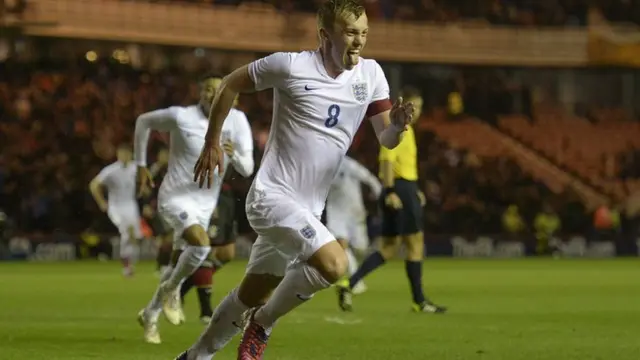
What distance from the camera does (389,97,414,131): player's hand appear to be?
23.2 ft

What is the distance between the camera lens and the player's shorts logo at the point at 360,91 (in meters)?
7.34

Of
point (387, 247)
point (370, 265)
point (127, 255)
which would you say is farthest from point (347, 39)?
point (127, 255)

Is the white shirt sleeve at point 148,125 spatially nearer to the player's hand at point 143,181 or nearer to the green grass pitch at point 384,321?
the player's hand at point 143,181

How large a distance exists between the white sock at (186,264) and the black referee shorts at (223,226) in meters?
1.75

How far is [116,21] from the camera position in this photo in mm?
33406

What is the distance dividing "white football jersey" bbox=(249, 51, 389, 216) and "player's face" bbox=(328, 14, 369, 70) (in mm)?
128

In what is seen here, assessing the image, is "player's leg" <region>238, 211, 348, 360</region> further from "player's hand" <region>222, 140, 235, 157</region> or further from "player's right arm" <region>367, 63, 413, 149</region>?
"player's hand" <region>222, 140, 235, 157</region>

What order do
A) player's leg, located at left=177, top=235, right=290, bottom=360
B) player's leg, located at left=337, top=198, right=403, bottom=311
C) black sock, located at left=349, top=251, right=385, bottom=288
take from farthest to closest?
1. black sock, located at left=349, top=251, right=385, bottom=288
2. player's leg, located at left=337, top=198, right=403, bottom=311
3. player's leg, located at left=177, top=235, right=290, bottom=360

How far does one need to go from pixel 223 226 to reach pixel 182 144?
1.18 m

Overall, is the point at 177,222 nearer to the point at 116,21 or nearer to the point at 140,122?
the point at 140,122

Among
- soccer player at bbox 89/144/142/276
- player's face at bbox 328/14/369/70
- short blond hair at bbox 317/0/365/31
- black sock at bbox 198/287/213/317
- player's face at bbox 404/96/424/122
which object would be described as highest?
short blond hair at bbox 317/0/365/31

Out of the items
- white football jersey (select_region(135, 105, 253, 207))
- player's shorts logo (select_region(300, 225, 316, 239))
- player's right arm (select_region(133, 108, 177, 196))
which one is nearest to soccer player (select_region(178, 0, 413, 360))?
player's shorts logo (select_region(300, 225, 316, 239))

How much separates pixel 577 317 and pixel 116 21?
22.0 meters

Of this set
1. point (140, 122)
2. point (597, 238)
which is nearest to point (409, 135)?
point (140, 122)
